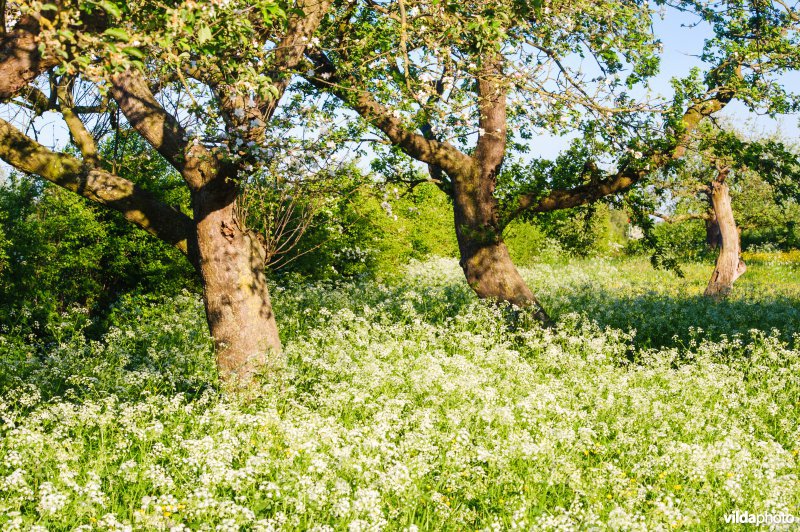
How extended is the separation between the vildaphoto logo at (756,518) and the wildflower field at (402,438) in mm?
127

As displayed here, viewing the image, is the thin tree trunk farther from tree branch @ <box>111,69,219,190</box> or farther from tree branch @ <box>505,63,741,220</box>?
tree branch @ <box>505,63,741,220</box>

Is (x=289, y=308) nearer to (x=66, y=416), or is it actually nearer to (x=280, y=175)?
(x=280, y=175)

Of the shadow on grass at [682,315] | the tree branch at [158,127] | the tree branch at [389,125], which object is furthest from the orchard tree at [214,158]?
the shadow on grass at [682,315]

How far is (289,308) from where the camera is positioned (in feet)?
44.0

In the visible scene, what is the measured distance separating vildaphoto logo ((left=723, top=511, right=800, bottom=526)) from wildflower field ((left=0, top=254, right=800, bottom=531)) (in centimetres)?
13

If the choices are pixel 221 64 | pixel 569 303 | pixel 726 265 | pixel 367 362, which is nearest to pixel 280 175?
pixel 221 64

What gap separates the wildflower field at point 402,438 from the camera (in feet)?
16.6

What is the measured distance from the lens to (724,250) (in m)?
19.5

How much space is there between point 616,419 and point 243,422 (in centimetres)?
398

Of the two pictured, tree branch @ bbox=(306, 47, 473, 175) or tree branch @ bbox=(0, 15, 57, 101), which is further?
tree branch @ bbox=(306, 47, 473, 175)

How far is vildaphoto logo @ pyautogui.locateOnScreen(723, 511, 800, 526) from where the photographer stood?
4.82m

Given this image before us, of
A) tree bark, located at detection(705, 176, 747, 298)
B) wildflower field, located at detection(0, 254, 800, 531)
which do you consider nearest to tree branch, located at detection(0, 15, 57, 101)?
wildflower field, located at detection(0, 254, 800, 531)

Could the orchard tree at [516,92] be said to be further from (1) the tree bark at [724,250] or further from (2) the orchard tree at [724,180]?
(1) the tree bark at [724,250]

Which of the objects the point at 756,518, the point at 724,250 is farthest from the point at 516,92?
the point at 724,250
